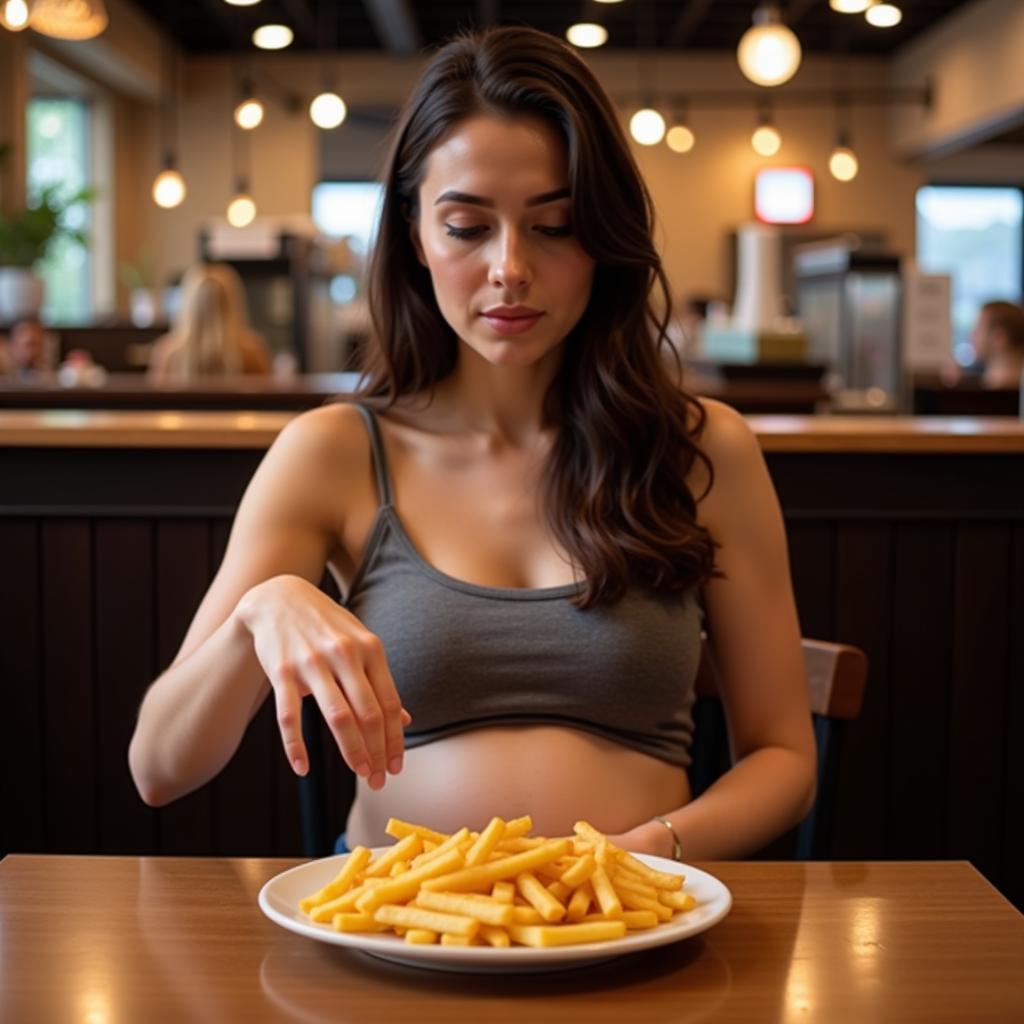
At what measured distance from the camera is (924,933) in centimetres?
109

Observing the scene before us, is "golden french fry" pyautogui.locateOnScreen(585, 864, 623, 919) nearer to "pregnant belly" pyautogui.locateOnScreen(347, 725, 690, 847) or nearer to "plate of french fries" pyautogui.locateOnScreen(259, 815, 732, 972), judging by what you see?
"plate of french fries" pyautogui.locateOnScreen(259, 815, 732, 972)

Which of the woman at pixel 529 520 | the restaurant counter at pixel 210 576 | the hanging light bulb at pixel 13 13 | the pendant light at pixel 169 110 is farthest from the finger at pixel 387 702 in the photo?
the pendant light at pixel 169 110

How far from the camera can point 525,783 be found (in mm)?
1551

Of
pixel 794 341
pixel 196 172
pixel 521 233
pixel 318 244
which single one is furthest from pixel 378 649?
pixel 196 172

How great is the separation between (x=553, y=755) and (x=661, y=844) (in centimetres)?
18

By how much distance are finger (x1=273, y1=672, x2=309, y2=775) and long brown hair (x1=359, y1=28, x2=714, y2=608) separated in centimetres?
55

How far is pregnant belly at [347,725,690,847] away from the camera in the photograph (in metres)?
1.55

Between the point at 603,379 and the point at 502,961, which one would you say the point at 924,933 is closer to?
the point at 502,961

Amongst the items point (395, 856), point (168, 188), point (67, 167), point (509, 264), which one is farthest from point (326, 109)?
point (395, 856)

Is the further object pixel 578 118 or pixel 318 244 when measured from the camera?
pixel 318 244

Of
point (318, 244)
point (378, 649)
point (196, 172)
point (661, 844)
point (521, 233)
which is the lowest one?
point (661, 844)

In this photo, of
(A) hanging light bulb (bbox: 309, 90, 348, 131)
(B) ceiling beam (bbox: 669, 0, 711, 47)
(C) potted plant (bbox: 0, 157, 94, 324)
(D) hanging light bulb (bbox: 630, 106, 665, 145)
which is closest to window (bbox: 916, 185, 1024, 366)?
(B) ceiling beam (bbox: 669, 0, 711, 47)

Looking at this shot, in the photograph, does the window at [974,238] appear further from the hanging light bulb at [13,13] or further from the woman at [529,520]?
the woman at [529,520]

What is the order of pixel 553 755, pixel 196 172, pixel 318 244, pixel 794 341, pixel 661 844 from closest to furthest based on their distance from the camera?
pixel 661 844 → pixel 553 755 → pixel 794 341 → pixel 318 244 → pixel 196 172
